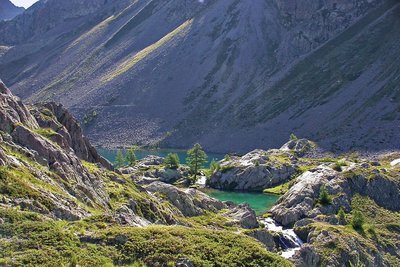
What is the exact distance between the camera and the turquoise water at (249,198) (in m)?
101

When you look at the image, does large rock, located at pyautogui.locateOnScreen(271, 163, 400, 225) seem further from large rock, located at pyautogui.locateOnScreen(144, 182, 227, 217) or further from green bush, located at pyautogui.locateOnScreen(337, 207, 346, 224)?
large rock, located at pyautogui.locateOnScreen(144, 182, 227, 217)

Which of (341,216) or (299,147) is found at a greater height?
(341,216)

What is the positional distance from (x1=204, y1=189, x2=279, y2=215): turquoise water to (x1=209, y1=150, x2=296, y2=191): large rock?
4.72 m

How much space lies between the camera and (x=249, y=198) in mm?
109562

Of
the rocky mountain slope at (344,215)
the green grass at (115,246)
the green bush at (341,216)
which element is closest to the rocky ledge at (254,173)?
the rocky mountain slope at (344,215)

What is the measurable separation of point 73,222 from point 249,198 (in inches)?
3209

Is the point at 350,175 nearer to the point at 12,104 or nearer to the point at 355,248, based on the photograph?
the point at 355,248

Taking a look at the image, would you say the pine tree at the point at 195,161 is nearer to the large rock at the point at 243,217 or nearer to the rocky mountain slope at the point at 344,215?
the rocky mountain slope at the point at 344,215

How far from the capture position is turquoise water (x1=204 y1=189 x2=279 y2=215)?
10088cm

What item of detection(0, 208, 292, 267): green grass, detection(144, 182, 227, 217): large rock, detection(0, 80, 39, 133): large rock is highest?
detection(0, 80, 39, 133): large rock

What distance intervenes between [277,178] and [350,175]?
40.6m

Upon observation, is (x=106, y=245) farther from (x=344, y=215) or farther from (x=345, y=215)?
(x=345, y=215)

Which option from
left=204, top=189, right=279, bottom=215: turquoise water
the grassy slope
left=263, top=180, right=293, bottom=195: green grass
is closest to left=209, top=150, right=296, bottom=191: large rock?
left=263, top=180, right=293, bottom=195: green grass

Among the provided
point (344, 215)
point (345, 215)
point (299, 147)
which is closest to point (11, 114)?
point (344, 215)
